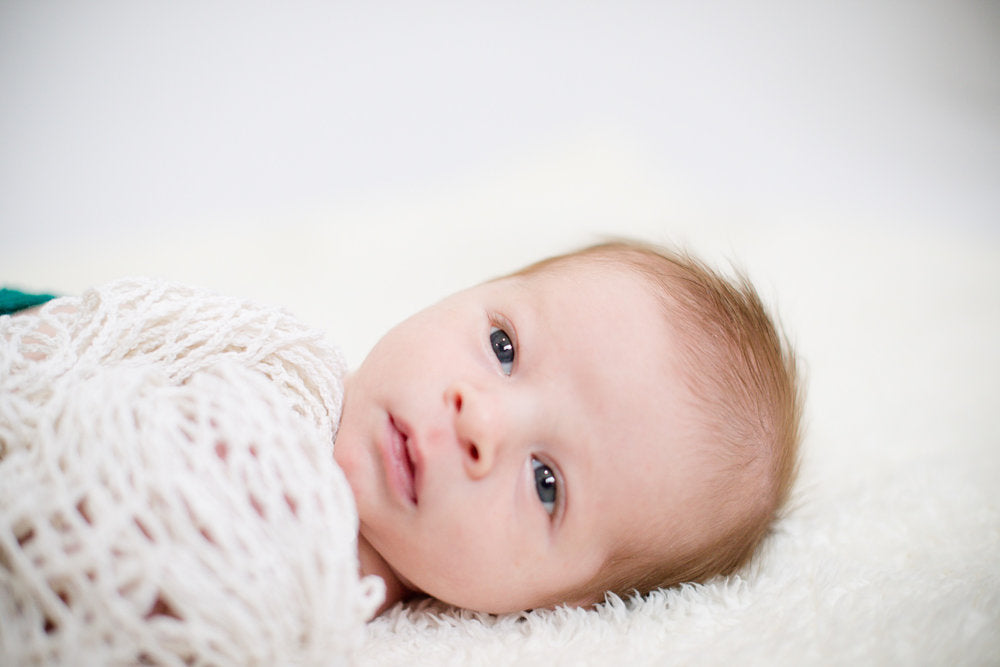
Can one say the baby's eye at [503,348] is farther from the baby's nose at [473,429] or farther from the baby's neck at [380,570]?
the baby's neck at [380,570]

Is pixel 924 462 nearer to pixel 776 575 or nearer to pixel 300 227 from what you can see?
pixel 776 575

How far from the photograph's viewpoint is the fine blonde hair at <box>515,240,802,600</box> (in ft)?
2.94

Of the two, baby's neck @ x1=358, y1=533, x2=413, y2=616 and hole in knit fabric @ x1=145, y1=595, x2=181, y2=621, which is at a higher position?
hole in knit fabric @ x1=145, y1=595, x2=181, y2=621

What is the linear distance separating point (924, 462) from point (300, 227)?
Result: 1523 millimetres

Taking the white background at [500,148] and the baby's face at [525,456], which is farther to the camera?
the white background at [500,148]

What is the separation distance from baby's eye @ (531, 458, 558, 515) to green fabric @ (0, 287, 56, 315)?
0.75 m

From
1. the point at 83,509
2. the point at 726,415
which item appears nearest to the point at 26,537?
the point at 83,509

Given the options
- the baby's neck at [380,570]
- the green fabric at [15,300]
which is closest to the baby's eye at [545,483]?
the baby's neck at [380,570]

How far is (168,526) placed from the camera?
569 mm

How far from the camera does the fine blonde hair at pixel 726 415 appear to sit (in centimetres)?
90

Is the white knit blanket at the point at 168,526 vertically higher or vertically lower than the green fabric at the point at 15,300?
lower

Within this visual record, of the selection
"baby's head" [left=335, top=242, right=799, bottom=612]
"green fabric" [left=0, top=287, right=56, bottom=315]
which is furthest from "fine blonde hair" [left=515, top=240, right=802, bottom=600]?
"green fabric" [left=0, top=287, right=56, bottom=315]

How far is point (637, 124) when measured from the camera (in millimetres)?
2293

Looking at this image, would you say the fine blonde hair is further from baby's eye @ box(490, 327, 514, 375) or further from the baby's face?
baby's eye @ box(490, 327, 514, 375)
